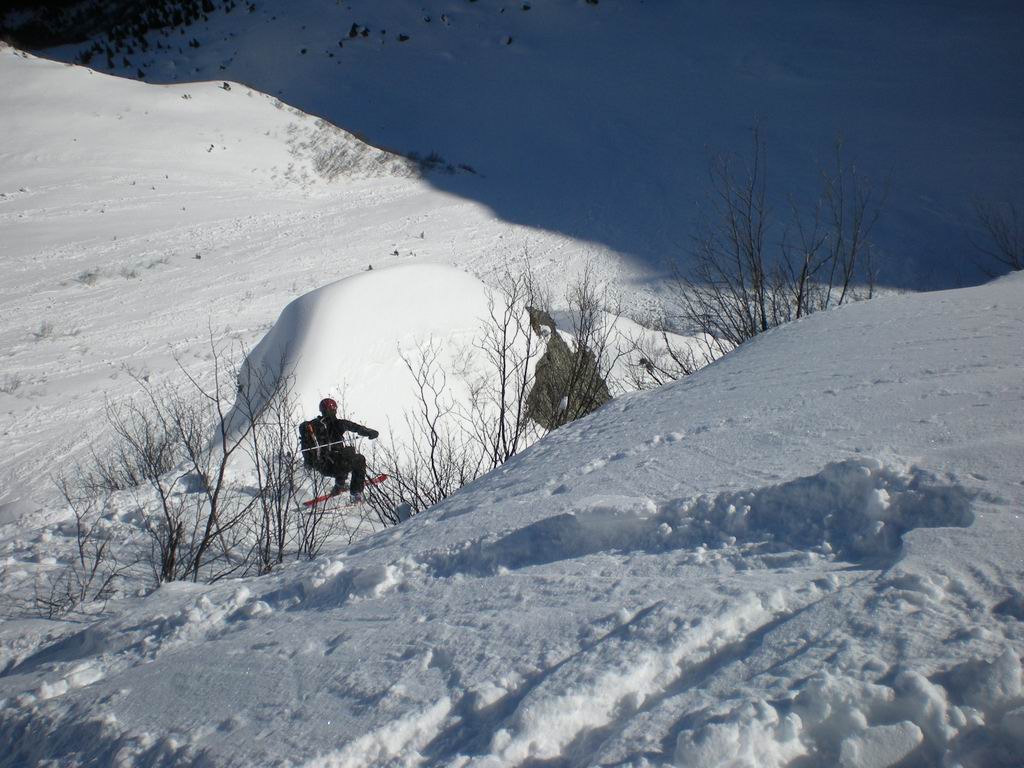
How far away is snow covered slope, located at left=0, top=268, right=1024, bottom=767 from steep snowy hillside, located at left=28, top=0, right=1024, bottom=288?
Result: 46.8ft

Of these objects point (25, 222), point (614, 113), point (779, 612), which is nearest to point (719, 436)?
point (779, 612)

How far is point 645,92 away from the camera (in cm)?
2452

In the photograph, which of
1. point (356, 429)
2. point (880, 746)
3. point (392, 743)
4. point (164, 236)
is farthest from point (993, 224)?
point (164, 236)

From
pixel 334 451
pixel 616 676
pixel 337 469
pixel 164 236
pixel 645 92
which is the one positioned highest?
pixel 645 92

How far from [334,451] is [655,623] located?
4574mm

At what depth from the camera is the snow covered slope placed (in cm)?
144

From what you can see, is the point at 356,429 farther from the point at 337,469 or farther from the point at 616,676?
the point at 616,676

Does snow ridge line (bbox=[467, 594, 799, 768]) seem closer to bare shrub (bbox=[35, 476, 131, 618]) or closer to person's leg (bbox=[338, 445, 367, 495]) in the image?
bare shrub (bbox=[35, 476, 131, 618])

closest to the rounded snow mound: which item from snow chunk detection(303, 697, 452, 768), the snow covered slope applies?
the snow covered slope

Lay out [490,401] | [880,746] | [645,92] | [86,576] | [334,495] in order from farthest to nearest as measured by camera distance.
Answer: [645,92]
[490,401]
[334,495]
[86,576]
[880,746]

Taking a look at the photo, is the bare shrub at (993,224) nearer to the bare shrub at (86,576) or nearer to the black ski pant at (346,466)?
the black ski pant at (346,466)

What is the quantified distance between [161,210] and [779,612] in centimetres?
1868

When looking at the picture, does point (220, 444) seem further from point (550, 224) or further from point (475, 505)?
point (550, 224)

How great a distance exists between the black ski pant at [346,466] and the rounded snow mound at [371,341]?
1.04 meters
